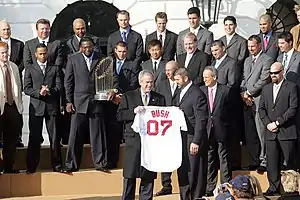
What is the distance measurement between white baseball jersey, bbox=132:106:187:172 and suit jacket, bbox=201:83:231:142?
76 centimetres

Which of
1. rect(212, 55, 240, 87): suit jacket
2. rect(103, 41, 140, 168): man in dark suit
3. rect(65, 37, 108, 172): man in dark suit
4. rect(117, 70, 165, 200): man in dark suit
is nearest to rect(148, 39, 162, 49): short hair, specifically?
rect(103, 41, 140, 168): man in dark suit

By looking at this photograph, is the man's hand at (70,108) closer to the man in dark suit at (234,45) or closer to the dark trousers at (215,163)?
the dark trousers at (215,163)

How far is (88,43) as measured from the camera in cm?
998

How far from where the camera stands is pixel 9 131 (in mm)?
10148

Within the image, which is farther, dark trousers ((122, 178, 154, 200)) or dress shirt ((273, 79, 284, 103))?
dress shirt ((273, 79, 284, 103))

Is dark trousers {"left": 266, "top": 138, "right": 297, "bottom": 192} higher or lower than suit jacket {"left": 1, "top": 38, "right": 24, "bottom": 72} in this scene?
lower

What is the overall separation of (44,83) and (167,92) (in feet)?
5.64

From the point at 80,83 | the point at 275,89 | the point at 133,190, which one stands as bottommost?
the point at 133,190

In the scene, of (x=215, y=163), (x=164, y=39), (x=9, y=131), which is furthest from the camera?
(x=164, y=39)

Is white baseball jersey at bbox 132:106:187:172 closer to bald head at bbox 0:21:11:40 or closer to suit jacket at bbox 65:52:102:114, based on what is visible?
suit jacket at bbox 65:52:102:114

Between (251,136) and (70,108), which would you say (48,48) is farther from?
(251,136)

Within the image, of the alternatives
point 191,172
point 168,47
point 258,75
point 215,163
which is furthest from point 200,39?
point 191,172

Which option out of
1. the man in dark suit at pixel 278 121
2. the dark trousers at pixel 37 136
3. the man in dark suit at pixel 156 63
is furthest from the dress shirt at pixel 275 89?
the dark trousers at pixel 37 136

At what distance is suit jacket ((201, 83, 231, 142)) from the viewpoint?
970cm
